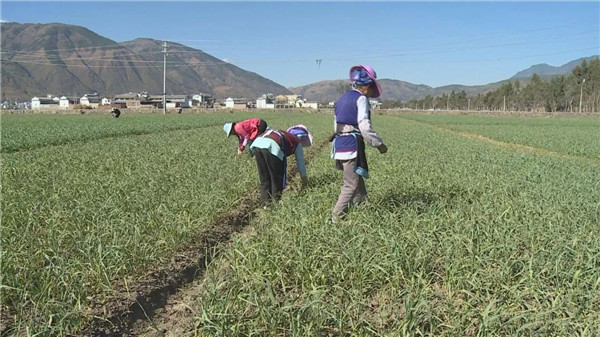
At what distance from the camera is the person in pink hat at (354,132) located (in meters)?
4.91

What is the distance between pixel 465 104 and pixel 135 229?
449ft

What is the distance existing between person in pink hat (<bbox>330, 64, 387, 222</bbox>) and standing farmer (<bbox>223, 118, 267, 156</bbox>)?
190 cm

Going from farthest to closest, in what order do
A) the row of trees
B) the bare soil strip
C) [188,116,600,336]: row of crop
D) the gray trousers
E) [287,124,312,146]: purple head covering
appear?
1. the row of trees
2. [287,124,312,146]: purple head covering
3. the gray trousers
4. the bare soil strip
5. [188,116,600,336]: row of crop

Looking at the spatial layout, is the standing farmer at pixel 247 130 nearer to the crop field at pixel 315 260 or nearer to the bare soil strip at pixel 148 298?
the crop field at pixel 315 260

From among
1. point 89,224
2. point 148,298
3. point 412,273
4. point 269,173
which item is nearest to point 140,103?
point 269,173

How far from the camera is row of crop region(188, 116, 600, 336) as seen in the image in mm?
2906

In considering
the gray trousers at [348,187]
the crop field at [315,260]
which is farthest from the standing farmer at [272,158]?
the gray trousers at [348,187]

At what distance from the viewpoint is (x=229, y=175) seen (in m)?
8.45

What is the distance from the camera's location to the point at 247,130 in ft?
22.7

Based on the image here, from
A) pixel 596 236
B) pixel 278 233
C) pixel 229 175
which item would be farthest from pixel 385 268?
pixel 229 175

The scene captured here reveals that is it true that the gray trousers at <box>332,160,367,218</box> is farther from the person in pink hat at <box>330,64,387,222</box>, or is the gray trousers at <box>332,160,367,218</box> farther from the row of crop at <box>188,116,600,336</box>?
the row of crop at <box>188,116,600,336</box>

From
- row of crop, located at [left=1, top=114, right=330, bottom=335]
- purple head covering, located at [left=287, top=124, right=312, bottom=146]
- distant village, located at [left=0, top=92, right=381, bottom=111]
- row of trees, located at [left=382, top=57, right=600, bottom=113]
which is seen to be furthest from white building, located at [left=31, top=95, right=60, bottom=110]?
row of trees, located at [left=382, top=57, right=600, bottom=113]

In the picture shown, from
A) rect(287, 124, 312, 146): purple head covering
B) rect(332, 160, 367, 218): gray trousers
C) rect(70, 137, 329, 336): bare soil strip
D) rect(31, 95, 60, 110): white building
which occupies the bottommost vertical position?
rect(70, 137, 329, 336): bare soil strip

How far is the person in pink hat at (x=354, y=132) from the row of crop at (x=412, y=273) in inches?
12.2
